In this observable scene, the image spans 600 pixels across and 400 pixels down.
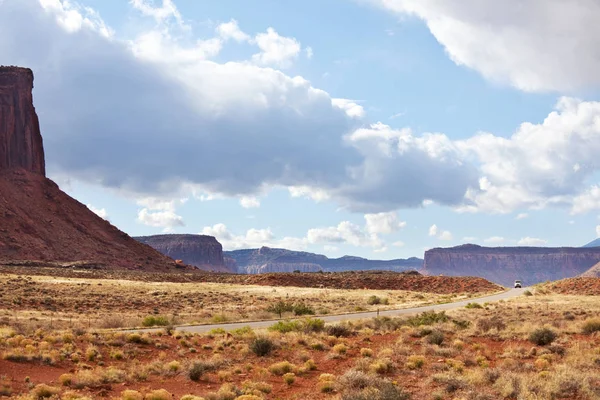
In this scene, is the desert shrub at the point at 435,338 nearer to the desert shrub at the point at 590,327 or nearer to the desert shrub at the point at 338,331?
the desert shrub at the point at 338,331

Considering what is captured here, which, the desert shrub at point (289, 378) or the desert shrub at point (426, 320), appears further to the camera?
the desert shrub at point (426, 320)

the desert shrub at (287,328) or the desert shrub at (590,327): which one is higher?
the desert shrub at (287,328)

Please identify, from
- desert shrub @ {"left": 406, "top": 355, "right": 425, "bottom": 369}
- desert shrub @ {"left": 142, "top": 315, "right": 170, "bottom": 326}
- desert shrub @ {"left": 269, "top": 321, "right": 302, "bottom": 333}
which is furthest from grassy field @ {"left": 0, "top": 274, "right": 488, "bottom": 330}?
desert shrub @ {"left": 406, "top": 355, "right": 425, "bottom": 369}

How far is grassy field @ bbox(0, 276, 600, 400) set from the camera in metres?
15.6

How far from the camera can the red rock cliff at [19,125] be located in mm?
139750

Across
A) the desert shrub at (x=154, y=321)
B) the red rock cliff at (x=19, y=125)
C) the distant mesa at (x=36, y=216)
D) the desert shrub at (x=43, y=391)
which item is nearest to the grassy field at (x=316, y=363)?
the desert shrub at (x=43, y=391)

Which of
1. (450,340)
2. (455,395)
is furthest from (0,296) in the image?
(455,395)

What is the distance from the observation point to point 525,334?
25375mm

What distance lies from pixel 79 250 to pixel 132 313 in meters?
84.6

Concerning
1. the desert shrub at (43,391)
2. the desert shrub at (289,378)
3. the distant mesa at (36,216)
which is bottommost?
the desert shrub at (289,378)

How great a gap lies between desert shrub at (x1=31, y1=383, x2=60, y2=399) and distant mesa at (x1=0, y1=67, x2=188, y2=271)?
9266 centimetres

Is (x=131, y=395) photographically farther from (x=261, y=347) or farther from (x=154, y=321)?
(x=154, y=321)

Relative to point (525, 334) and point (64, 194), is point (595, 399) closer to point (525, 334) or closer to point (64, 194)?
point (525, 334)

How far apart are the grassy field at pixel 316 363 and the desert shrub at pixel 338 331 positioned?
6 cm
